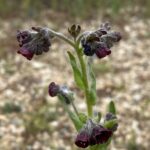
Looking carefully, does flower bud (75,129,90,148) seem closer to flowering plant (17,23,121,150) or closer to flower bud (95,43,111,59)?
flowering plant (17,23,121,150)

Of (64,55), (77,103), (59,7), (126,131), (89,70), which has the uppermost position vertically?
(59,7)

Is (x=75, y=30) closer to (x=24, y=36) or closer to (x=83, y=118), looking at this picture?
(x=24, y=36)

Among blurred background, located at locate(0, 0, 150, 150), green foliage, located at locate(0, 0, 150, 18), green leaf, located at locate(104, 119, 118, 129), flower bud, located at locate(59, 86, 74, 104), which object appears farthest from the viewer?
green foliage, located at locate(0, 0, 150, 18)

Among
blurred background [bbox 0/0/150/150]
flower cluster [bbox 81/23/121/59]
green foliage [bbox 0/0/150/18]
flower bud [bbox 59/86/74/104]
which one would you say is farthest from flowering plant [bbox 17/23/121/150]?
green foliage [bbox 0/0/150/18]

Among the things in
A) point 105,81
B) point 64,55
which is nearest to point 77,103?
point 105,81

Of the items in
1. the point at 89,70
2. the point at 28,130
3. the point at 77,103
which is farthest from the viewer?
the point at 77,103

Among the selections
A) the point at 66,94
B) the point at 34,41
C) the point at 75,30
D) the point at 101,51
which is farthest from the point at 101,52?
the point at 66,94

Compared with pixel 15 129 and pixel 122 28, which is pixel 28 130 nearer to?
pixel 15 129
